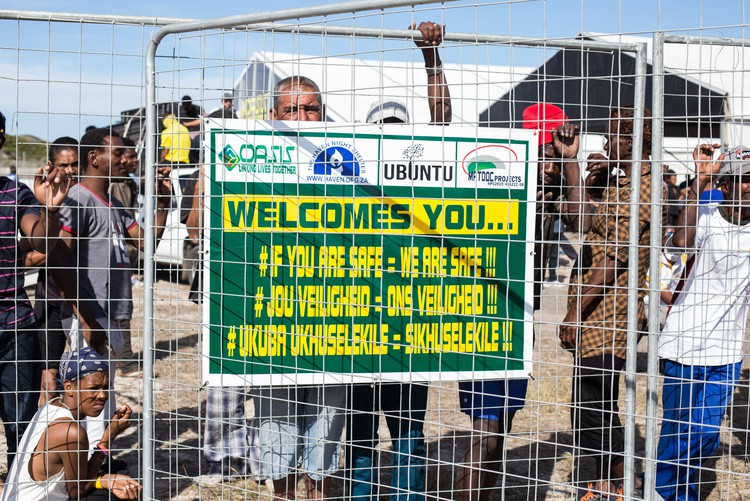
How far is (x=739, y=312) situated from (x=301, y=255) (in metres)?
2.23

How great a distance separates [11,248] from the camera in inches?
152

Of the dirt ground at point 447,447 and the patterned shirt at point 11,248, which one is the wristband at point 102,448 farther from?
the patterned shirt at point 11,248

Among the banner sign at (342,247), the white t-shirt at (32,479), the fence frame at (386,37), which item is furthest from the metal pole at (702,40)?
the white t-shirt at (32,479)

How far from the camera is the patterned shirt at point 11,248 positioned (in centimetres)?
385

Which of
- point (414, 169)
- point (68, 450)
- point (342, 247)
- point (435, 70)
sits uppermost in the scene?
point (435, 70)

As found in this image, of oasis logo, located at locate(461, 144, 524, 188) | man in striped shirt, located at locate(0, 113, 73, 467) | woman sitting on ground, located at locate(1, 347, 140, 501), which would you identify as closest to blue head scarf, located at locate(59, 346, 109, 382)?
woman sitting on ground, located at locate(1, 347, 140, 501)

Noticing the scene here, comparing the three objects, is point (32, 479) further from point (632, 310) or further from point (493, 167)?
point (632, 310)

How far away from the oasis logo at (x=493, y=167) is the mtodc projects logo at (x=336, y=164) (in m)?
0.45

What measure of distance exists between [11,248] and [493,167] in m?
2.37

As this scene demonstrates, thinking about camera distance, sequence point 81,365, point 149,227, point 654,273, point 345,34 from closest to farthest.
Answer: point 654,273
point 149,227
point 345,34
point 81,365

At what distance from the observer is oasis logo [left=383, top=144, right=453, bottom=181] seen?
10.6 feet

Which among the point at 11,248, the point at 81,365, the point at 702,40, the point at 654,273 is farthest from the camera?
the point at 81,365

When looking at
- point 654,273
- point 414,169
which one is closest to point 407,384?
point 414,169

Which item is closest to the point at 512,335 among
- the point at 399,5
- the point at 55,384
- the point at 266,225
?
the point at 266,225
